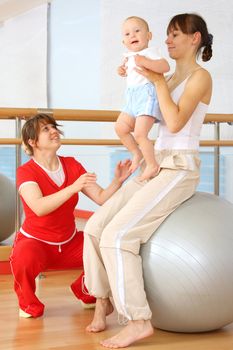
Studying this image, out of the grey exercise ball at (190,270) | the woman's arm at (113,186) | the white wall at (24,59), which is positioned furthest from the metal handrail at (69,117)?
the white wall at (24,59)

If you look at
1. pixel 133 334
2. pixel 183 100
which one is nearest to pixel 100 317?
pixel 133 334

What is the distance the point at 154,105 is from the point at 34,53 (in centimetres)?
653

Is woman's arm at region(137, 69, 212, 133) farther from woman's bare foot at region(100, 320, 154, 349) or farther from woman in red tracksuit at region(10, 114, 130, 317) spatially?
woman's bare foot at region(100, 320, 154, 349)

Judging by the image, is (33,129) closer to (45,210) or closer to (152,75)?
(45,210)

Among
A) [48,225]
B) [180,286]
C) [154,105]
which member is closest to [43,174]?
[48,225]

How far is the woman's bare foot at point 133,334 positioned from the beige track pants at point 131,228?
36 mm

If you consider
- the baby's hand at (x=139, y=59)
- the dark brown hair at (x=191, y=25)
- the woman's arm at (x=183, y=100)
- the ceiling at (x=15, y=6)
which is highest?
the ceiling at (x=15, y=6)

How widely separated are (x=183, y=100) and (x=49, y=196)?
0.68m

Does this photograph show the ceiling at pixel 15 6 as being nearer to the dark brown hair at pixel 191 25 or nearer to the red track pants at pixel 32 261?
the red track pants at pixel 32 261

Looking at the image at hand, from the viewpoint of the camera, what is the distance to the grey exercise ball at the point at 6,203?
175 inches

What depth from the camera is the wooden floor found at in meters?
2.49

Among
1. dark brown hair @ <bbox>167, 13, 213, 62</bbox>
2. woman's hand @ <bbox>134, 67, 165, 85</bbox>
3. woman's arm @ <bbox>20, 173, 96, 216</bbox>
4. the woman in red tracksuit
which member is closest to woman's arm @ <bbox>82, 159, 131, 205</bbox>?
the woman in red tracksuit

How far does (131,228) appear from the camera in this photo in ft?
8.18

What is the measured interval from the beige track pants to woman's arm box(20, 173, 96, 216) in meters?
0.14
